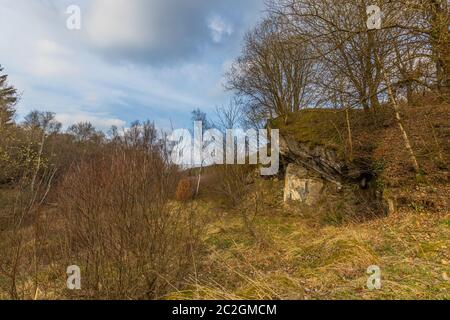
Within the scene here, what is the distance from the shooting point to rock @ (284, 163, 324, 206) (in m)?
12.2

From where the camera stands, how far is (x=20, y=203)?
354 centimetres

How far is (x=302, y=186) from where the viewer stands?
1269 centimetres

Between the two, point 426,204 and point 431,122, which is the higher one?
point 431,122

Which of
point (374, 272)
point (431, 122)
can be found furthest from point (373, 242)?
point (431, 122)

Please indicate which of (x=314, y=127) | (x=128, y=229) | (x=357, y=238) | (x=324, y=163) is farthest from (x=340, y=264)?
(x=314, y=127)

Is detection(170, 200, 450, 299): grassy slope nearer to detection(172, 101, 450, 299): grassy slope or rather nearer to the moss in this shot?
detection(172, 101, 450, 299): grassy slope

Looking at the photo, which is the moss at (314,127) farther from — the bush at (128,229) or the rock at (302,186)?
the bush at (128,229)

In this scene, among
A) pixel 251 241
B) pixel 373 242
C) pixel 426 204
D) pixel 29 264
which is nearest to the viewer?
pixel 29 264

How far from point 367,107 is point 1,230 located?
1185 cm

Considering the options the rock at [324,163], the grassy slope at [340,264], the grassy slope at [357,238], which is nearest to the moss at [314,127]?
the grassy slope at [357,238]

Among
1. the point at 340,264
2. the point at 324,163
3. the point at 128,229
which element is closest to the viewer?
the point at 128,229

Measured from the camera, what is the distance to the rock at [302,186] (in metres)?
12.2

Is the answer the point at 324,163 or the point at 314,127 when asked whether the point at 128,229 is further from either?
the point at 314,127
